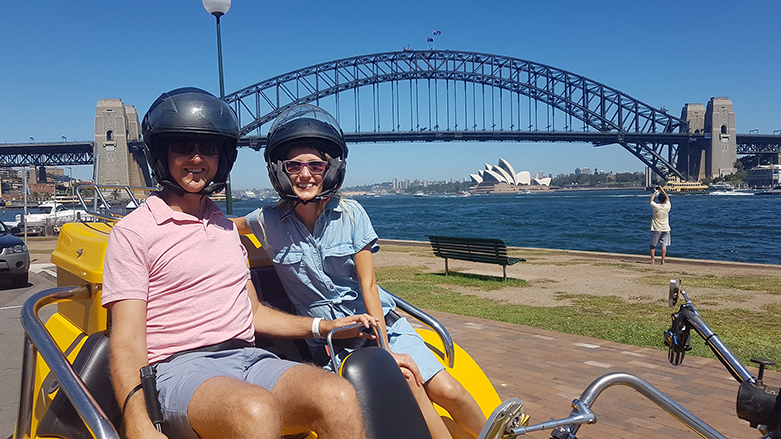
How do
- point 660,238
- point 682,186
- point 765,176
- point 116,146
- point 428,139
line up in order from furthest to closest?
point 765,176
point 682,186
point 116,146
point 428,139
point 660,238

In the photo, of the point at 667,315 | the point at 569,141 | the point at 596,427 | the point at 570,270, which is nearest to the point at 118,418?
the point at 596,427

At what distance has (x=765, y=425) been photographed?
1526 mm

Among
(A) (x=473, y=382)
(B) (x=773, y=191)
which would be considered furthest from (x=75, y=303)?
(B) (x=773, y=191)

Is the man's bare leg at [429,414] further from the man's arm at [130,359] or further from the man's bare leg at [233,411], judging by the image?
the man's arm at [130,359]

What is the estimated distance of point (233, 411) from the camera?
5.38 feet

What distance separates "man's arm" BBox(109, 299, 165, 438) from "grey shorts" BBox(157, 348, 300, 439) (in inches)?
3.5

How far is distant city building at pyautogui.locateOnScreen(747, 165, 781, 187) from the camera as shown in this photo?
88.0 metres

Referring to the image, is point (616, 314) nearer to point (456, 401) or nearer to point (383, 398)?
point (456, 401)

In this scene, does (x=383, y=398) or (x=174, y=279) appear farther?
(x=174, y=279)

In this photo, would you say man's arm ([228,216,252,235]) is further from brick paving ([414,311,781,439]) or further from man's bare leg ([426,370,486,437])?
brick paving ([414,311,781,439])

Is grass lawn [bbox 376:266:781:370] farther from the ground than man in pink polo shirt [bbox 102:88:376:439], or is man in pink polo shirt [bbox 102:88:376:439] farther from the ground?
man in pink polo shirt [bbox 102:88:376:439]

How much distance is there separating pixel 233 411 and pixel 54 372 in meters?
0.51

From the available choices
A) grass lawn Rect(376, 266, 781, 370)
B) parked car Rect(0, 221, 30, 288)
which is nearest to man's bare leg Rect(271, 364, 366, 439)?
grass lawn Rect(376, 266, 781, 370)

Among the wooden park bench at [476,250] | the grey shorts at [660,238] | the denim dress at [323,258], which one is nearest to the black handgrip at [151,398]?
the denim dress at [323,258]
